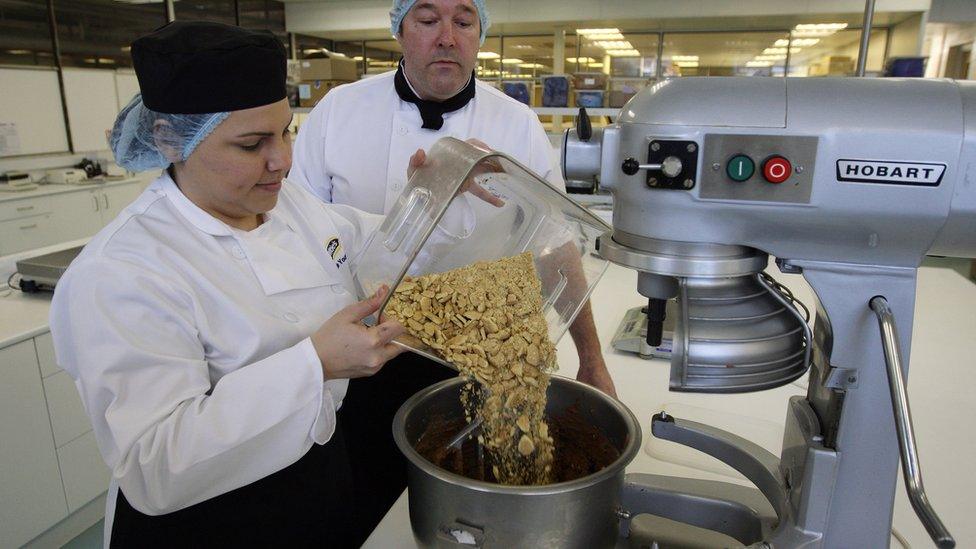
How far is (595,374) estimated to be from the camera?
1408 mm

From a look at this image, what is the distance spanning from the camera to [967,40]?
6.20 metres

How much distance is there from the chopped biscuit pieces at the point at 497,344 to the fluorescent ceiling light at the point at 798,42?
8.14m

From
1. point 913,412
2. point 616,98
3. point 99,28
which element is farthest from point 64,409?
point 99,28

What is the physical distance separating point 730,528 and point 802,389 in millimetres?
692

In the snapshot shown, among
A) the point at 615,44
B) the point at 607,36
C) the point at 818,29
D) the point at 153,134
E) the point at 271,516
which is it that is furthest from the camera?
the point at 615,44

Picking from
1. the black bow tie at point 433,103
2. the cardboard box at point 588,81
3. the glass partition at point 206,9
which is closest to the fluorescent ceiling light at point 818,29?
the cardboard box at point 588,81

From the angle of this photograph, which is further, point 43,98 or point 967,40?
point 967,40

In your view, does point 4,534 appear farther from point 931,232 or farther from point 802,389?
point 931,232

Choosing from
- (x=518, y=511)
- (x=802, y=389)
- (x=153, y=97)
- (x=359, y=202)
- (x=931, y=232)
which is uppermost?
(x=153, y=97)

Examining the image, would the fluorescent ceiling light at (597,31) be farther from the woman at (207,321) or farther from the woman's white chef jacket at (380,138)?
the woman at (207,321)

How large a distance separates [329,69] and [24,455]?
2314 millimetres

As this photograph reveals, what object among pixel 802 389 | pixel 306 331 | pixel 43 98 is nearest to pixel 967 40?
pixel 802 389

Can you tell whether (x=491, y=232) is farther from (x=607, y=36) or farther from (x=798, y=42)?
(x=798, y=42)

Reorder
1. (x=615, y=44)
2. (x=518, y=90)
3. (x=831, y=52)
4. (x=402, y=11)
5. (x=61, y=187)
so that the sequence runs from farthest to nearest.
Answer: (x=615, y=44)
(x=831, y=52)
(x=61, y=187)
(x=518, y=90)
(x=402, y=11)
